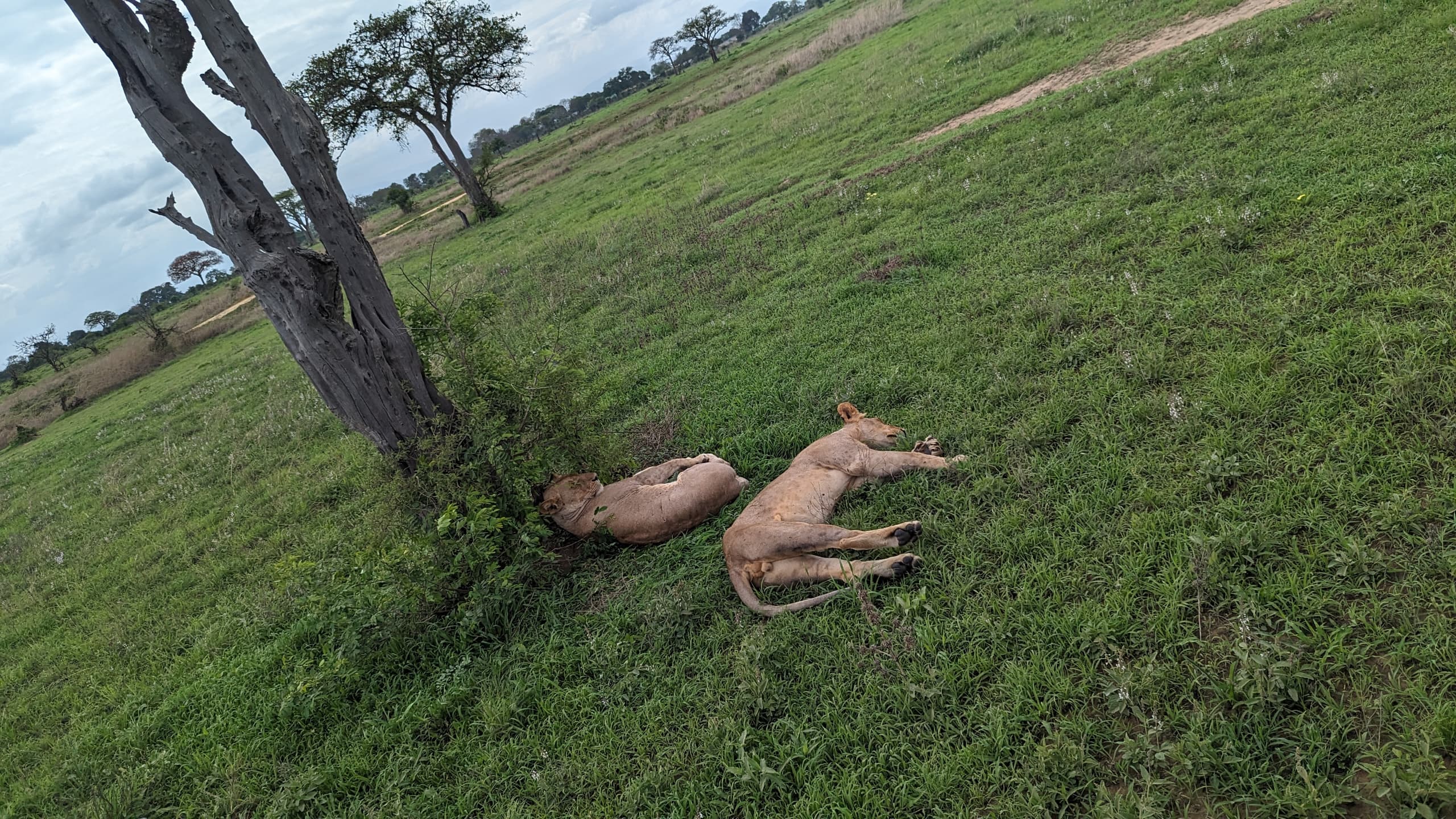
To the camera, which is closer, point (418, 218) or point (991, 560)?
point (991, 560)

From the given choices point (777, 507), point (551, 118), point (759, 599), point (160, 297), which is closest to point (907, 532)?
point (777, 507)

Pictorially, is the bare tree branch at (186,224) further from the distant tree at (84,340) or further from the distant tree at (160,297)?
the distant tree at (160,297)

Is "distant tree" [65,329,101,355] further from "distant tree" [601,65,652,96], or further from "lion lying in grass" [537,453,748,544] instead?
"distant tree" [601,65,652,96]

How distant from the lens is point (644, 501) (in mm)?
5727

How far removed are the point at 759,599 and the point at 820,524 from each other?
67cm

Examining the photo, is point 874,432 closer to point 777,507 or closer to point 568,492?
point 777,507

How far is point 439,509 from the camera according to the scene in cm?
555

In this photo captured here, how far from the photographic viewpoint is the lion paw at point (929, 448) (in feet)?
17.1

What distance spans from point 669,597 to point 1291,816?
345 centimetres

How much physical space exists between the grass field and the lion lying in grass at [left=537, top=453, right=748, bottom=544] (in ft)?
0.76

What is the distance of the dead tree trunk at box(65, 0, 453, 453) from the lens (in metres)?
4.87

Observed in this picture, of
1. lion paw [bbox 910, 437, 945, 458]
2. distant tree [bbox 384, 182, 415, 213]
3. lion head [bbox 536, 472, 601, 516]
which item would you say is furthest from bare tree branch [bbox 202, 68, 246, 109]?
distant tree [bbox 384, 182, 415, 213]

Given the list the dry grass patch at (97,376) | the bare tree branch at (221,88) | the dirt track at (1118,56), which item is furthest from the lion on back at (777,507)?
the dry grass patch at (97,376)

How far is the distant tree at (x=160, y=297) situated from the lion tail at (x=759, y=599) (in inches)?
2656
